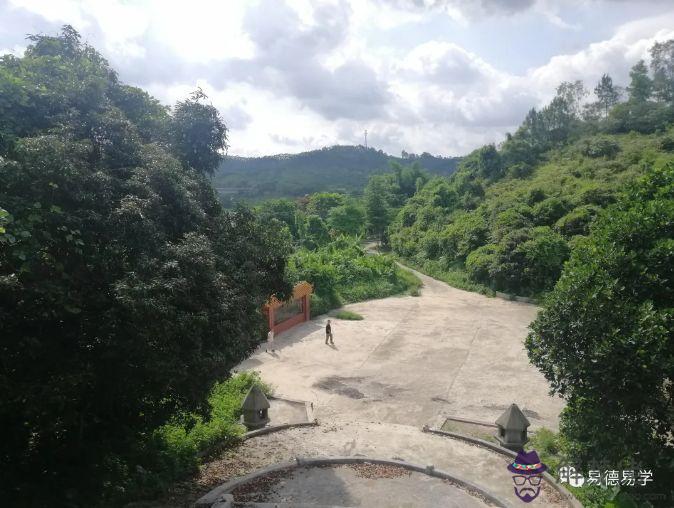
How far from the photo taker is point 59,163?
22.6 ft

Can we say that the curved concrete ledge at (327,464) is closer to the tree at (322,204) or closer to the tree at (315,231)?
the tree at (315,231)

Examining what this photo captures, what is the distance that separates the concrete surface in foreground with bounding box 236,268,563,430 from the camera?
14945 mm

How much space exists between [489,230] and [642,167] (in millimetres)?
13355

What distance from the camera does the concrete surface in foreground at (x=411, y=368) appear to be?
14.9 meters

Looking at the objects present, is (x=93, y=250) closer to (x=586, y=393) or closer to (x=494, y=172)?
(x=586, y=393)

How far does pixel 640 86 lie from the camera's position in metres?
59.8

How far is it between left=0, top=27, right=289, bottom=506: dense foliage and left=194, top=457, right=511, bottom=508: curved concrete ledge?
4.74ft

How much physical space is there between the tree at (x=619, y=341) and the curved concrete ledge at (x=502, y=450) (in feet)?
4.01

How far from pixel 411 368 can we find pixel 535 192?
28.8m

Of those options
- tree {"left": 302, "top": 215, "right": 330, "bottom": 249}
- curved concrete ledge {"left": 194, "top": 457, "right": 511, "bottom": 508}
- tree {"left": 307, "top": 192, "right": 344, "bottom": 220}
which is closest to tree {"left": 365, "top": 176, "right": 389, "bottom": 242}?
tree {"left": 302, "top": 215, "right": 330, "bottom": 249}

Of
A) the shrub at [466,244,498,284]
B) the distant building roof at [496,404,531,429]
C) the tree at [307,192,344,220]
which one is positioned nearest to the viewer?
the distant building roof at [496,404,531,429]

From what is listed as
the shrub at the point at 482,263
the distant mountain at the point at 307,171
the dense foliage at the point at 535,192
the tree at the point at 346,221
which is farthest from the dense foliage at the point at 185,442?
the distant mountain at the point at 307,171

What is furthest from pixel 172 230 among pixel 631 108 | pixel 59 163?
pixel 631 108

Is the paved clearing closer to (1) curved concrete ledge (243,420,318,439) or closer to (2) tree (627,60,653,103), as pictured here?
(1) curved concrete ledge (243,420,318,439)
